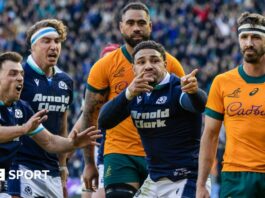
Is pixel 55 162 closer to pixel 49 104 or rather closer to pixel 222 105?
pixel 49 104

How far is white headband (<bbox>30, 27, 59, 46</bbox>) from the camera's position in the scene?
37.4 ft

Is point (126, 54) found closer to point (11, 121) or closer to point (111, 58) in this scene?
point (111, 58)

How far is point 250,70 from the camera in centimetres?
920

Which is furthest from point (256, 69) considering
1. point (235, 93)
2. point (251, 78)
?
point (235, 93)

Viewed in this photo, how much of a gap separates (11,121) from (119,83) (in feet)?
4.58

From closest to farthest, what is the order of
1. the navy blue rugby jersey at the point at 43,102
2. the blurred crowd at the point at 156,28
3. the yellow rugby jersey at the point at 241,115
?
the yellow rugby jersey at the point at 241,115, the navy blue rugby jersey at the point at 43,102, the blurred crowd at the point at 156,28

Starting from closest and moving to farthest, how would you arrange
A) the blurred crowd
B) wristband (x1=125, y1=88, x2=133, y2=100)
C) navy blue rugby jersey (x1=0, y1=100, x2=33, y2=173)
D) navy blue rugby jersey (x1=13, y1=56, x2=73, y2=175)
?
wristband (x1=125, y1=88, x2=133, y2=100), navy blue rugby jersey (x1=0, y1=100, x2=33, y2=173), navy blue rugby jersey (x1=13, y1=56, x2=73, y2=175), the blurred crowd

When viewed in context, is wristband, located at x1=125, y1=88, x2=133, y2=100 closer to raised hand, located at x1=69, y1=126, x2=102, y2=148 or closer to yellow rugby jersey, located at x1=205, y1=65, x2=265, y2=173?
raised hand, located at x1=69, y1=126, x2=102, y2=148

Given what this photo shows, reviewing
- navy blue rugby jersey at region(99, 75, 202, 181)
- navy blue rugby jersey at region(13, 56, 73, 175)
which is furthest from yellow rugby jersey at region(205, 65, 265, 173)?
navy blue rugby jersey at region(13, 56, 73, 175)

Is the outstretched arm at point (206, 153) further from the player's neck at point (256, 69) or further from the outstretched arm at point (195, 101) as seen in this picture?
the player's neck at point (256, 69)

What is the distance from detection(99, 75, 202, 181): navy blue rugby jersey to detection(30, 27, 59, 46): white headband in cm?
182

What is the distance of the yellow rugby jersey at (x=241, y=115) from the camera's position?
897cm

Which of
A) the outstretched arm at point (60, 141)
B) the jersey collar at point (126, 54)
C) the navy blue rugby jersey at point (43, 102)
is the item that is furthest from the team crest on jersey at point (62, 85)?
the outstretched arm at point (60, 141)

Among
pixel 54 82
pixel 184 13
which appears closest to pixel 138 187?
pixel 54 82
